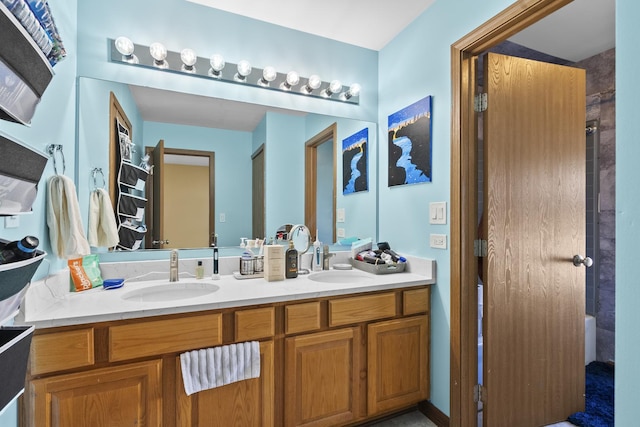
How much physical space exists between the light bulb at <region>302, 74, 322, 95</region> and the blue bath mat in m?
2.56

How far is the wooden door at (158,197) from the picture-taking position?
1.84 m

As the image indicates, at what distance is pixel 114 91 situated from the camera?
67.9 inches

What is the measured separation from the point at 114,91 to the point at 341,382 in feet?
6.46

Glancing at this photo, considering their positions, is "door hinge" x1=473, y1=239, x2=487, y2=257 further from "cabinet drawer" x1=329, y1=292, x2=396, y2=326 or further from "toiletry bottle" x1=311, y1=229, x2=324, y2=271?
"toiletry bottle" x1=311, y1=229, x2=324, y2=271

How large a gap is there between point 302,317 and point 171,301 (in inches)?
23.6

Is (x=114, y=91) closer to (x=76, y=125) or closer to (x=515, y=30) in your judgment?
(x=76, y=125)

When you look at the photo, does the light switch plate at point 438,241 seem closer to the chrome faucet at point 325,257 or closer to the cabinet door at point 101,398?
the chrome faucet at point 325,257

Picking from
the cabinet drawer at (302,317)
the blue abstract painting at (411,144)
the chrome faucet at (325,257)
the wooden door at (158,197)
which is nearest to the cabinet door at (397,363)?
the cabinet drawer at (302,317)

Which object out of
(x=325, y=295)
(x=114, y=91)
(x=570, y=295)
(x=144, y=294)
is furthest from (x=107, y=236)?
(x=570, y=295)

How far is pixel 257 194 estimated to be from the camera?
2.07m

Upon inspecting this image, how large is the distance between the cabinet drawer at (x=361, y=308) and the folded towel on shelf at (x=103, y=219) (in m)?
1.16

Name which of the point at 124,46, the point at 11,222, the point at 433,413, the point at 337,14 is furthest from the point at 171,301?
the point at 337,14

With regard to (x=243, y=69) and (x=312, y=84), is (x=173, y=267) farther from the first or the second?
(x=312, y=84)

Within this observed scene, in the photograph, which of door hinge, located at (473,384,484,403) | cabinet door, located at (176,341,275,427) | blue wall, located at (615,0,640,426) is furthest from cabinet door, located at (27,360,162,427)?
door hinge, located at (473,384,484,403)
